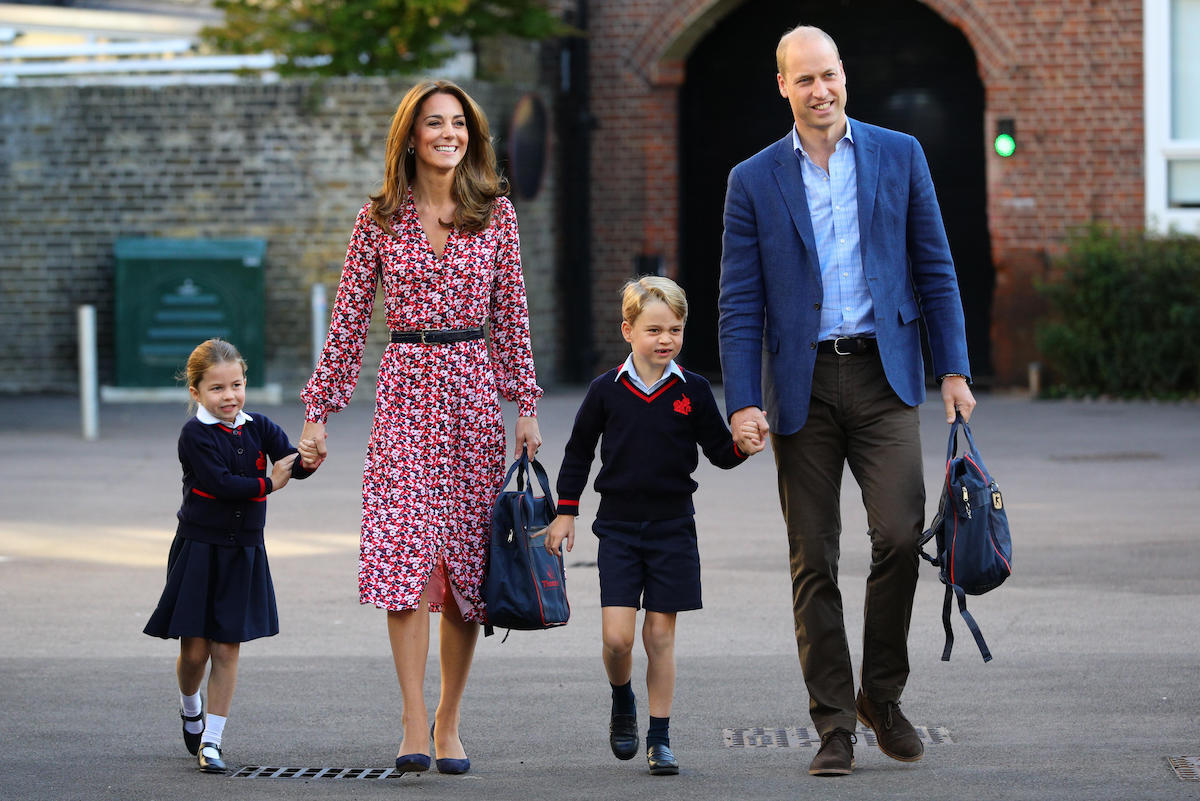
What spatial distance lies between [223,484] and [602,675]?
1.77m

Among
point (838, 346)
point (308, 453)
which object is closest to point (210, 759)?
point (308, 453)

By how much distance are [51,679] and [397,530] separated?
1.94 meters

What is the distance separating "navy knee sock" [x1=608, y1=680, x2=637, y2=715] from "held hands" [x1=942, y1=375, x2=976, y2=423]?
120 centimetres

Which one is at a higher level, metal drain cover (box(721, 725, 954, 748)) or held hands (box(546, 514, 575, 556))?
held hands (box(546, 514, 575, 556))

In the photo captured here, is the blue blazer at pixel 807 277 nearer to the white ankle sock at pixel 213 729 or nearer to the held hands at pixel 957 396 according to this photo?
the held hands at pixel 957 396

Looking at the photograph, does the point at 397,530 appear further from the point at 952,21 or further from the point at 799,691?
the point at 952,21

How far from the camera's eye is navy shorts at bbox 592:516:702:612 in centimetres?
509

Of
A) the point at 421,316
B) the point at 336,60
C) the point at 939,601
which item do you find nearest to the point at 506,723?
the point at 421,316

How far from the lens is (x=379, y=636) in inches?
282

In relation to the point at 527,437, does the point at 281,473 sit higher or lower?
lower

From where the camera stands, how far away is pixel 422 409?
5.18 meters

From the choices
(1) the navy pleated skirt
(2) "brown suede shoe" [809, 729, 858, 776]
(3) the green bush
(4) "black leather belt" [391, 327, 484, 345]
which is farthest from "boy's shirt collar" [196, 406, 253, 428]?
(3) the green bush

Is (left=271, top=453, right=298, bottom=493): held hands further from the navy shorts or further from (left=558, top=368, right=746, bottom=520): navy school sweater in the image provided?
the navy shorts

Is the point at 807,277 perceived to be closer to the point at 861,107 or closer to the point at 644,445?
the point at 644,445
